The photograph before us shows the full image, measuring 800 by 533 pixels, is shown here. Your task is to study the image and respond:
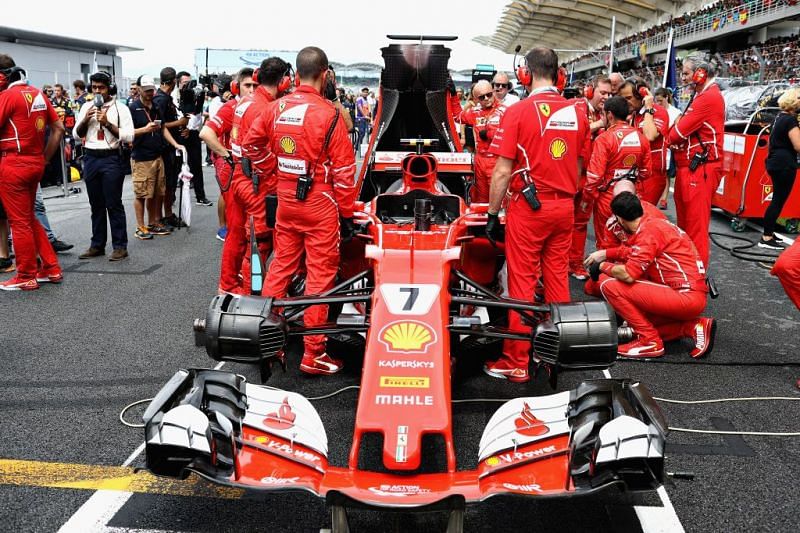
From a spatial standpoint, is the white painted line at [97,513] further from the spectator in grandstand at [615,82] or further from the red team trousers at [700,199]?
the spectator in grandstand at [615,82]

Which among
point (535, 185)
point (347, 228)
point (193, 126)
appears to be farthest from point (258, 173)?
point (193, 126)

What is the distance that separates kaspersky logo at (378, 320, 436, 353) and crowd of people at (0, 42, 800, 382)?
5.16 feet

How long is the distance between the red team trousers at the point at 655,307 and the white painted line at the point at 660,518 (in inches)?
84.2

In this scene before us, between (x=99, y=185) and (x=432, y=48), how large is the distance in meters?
4.12

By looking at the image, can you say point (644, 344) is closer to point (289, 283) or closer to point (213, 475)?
point (289, 283)

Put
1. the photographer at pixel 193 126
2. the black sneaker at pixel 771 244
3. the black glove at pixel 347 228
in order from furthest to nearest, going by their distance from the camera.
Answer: the photographer at pixel 193 126
the black sneaker at pixel 771 244
the black glove at pixel 347 228

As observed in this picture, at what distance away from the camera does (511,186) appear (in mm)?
4727

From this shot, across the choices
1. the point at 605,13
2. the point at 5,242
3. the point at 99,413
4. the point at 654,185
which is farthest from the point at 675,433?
the point at 605,13

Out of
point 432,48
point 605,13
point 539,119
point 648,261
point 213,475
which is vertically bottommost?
point 213,475

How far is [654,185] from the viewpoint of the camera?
744cm

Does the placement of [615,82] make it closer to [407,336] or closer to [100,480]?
[407,336]

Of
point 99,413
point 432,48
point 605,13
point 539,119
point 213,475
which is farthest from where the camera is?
point 605,13

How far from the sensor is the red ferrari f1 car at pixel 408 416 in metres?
2.56

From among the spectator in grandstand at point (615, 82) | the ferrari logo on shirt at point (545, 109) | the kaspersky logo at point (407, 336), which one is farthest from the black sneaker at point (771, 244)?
the kaspersky logo at point (407, 336)
